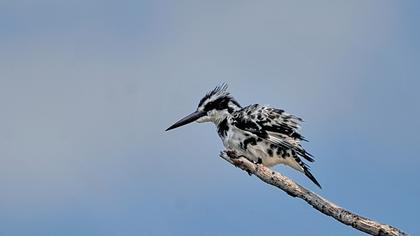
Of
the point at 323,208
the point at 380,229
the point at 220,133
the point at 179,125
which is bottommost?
the point at 380,229

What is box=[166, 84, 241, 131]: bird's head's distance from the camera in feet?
57.9

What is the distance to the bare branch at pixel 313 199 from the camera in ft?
37.7

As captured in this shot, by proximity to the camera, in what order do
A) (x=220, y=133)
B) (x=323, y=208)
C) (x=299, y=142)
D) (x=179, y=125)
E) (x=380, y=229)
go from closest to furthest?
(x=380, y=229), (x=323, y=208), (x=299, y=142), (x=220, y=133), (x=179, y=125)

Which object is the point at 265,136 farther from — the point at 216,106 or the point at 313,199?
the point at 313,199

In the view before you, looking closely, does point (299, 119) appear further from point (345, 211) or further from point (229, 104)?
point (345, 211)

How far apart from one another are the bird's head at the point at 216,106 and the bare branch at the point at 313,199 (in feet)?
11.1

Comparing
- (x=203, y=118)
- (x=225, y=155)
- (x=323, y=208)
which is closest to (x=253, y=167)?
(x=225, y=155)

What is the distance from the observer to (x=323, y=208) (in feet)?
40.0

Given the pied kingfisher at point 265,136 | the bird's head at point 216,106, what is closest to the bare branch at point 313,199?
the pied kingfisher at point 265,136

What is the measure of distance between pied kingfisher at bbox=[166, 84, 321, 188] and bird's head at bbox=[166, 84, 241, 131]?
1.02 feet

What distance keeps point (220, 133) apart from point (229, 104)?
2.92 feet

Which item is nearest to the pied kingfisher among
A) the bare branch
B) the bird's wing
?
the bird's wing

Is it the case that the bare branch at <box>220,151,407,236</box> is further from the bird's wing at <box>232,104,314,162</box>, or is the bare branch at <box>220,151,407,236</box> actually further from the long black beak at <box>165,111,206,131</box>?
the long black beak at <box>165,111,206,131</box>

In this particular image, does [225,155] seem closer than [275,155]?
Yes
